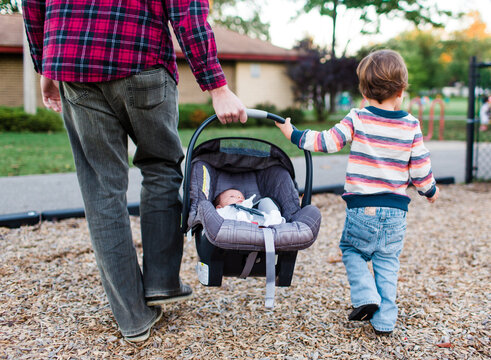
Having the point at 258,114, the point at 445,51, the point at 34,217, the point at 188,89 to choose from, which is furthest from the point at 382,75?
the point at 445,51

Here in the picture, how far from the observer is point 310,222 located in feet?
6.72

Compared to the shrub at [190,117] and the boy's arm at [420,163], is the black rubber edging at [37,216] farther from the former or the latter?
the shrub at [190,117]

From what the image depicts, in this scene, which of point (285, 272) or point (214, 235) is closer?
point (214, 235)

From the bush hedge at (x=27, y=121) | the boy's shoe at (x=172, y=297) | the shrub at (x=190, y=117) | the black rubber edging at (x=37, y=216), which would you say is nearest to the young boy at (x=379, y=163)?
the boy's shoe at (x=172, y=297)

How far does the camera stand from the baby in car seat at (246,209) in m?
2.46

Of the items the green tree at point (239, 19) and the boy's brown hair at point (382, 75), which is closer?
the boy's brown hair at point (382, 75)

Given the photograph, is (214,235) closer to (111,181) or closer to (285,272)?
(285,272)

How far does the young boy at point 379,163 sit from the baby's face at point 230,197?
0.69 metres

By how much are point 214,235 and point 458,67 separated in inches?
2837

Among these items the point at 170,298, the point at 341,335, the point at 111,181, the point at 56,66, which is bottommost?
the point at 341,335

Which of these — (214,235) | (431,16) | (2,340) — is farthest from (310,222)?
(431,16)

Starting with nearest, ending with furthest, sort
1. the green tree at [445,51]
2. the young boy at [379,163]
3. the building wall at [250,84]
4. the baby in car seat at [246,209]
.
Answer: the young boy at [379,163] → the baby in car seat at [246,209] → the building wall at [250,84] → the green tree at [445,51]

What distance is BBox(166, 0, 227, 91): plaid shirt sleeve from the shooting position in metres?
1.87

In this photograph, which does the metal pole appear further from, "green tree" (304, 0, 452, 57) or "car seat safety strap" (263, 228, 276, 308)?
"car seat safety strap" (263, 228, 276, 308)
